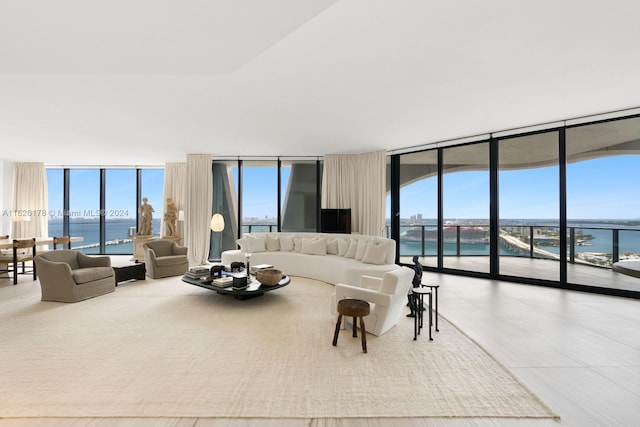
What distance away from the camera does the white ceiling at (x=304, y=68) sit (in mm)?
1496

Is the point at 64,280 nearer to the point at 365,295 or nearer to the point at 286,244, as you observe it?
the point at 286,244

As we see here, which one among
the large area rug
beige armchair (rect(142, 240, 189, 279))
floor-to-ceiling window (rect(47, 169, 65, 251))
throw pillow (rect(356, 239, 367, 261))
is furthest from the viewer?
floor-to-ceiling window (rect(47, 169, 65, 251))

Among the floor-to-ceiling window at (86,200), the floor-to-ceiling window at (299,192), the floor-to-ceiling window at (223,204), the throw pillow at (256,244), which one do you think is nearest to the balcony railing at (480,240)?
the floor-to-ceiling window at (223,204)

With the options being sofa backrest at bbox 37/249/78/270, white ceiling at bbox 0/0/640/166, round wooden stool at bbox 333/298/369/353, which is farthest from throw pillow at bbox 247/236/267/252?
round wooden stool at bbox 333/298/369/353

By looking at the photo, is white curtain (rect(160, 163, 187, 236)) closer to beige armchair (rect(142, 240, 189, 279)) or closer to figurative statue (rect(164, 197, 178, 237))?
figurative statue (rect(164, 197, 178, 237))

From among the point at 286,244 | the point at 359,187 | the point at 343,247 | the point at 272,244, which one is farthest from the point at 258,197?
the point at 343,247

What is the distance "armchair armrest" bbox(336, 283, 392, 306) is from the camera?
9.70 ft

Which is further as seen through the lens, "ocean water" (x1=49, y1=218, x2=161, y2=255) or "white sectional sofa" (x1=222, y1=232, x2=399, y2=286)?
"ocean water" (x1=49, y1=218, x2=161, y2=255)

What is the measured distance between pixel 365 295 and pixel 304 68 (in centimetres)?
252

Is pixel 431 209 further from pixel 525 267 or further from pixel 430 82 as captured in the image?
pixel 430 82

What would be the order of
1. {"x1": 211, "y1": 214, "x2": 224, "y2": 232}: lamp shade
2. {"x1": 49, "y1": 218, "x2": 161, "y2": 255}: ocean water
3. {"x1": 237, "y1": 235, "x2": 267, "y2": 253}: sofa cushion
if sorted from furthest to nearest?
{"x1": 49, "y1": 218, "x2": 161, "y2": 255}: ocean water → {"x1": 211, "y1": 214, "x2": 224, "y2": 232}: lamp shade → {"x1": 237, "y1": 235, "x2": 267, "y2": 253}: sofa cushion

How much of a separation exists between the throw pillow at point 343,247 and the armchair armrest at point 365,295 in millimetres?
2661

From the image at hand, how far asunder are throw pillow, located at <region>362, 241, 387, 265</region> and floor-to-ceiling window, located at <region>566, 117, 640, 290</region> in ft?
10.9

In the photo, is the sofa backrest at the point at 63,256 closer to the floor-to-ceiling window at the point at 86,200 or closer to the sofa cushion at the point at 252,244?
the sofa cushion at the point at 252,244
